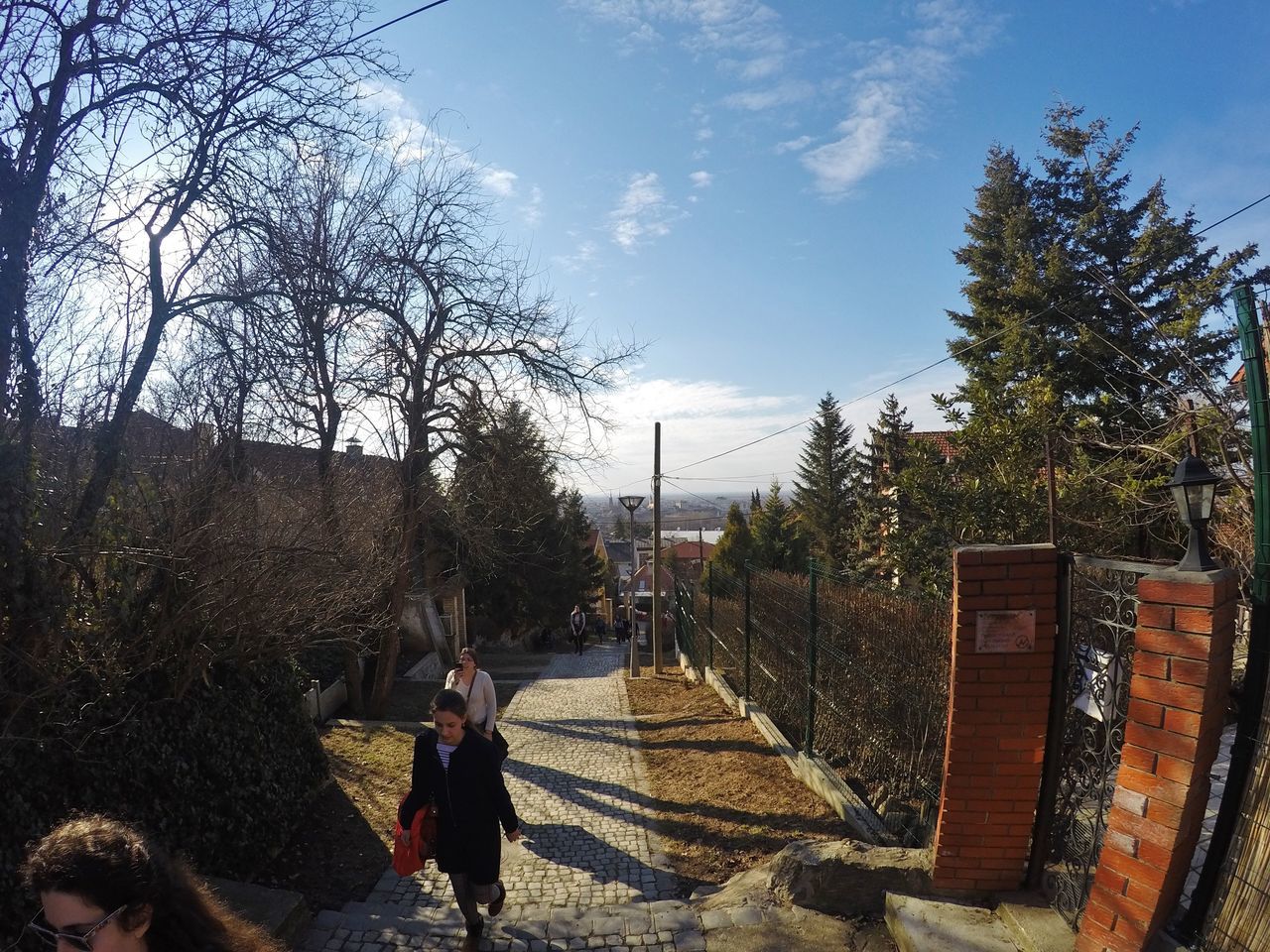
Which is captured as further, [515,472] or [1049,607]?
[515,472]

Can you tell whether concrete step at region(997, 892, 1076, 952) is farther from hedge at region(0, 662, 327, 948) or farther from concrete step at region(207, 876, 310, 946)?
hedge at region(0, 662, 327, 948)

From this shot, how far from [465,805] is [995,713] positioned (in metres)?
2.56

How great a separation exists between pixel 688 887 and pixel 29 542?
170 inches

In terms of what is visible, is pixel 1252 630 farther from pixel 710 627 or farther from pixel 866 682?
pixel 710 627

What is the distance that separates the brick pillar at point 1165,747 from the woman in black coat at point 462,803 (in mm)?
2611

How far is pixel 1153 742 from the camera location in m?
2.44

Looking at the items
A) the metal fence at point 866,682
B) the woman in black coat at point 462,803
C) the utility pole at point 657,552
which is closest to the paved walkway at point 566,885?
the woman in black coat at point 462,803

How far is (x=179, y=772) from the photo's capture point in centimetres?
410

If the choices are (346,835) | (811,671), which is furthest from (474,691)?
(811,671)

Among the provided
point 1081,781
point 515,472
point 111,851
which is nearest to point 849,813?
point 1081,781

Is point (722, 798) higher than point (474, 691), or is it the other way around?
point (474, 691)

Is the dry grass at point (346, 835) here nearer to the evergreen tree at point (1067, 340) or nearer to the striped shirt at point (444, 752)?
the striped shirt at point (444, 752)

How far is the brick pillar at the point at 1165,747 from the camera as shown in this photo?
2.31m

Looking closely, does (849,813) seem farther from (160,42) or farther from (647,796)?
(160,42)
